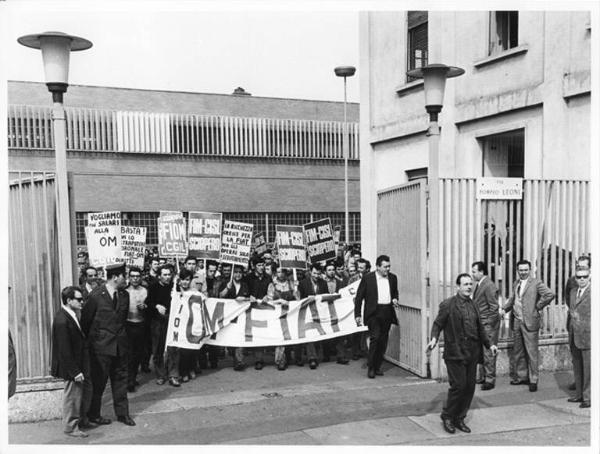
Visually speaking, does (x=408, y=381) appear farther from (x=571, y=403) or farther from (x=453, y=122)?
(x=453, y=122)

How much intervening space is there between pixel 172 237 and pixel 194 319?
5027 mm

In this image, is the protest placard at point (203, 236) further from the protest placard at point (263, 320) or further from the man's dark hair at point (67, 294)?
the man's dark hair at point (67, 294)

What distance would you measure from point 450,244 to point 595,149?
126 inches

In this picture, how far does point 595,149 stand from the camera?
8102 mm

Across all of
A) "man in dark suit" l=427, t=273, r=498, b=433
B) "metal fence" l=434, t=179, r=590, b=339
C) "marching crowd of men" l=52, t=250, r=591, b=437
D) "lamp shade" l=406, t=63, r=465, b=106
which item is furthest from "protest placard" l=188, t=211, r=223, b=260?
"man in dark suit" l=427, t=273, r=498, b=433

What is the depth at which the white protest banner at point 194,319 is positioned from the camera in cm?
1064

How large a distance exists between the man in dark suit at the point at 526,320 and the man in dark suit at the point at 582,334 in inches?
27.2

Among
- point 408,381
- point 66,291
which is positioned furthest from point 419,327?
point 66,291

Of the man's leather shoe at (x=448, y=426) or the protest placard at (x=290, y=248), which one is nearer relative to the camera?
the man's leather shoe at (x=448, y=426)

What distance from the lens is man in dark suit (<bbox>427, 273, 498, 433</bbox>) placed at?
8.08 m

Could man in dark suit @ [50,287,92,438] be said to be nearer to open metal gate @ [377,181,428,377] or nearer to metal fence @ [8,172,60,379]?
metal fence @ [8,172,60,379]

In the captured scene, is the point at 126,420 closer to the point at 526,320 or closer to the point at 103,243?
the point at 103,243

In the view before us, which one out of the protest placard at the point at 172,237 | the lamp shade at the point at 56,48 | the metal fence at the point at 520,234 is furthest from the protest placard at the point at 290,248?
the lamp shade at the point at 56,48

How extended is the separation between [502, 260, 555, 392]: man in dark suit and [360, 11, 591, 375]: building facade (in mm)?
723
